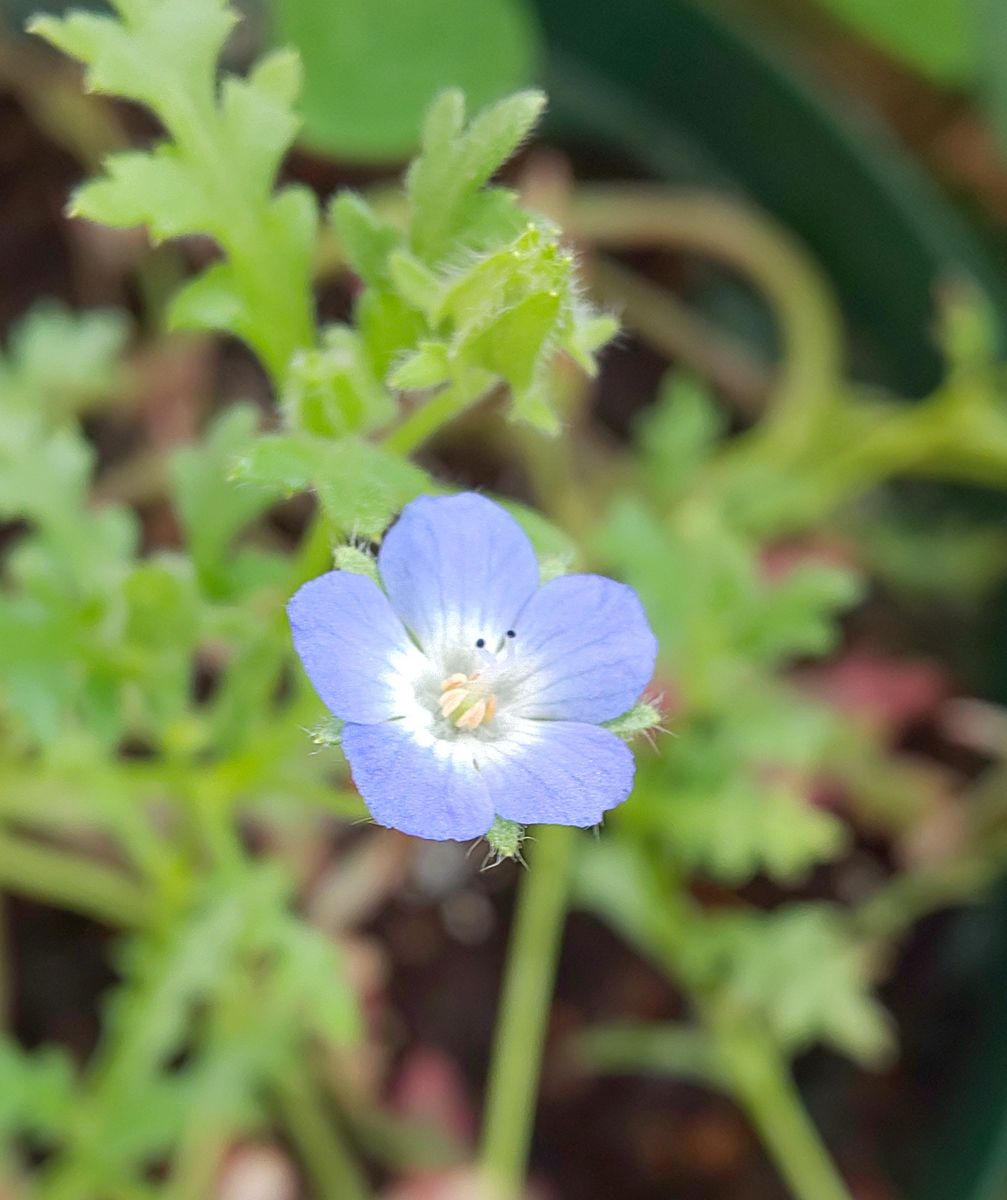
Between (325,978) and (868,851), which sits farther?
(868,851)

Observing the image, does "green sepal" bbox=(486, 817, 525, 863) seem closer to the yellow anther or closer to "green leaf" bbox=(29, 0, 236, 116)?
the yellow anther

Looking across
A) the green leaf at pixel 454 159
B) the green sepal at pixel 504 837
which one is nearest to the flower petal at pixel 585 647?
the green sepal at pixel 504 837

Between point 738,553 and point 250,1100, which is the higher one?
point 738,553

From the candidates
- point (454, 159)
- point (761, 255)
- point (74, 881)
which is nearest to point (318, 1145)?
point (74, 881)

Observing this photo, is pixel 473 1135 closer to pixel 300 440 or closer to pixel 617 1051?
pixel 617 1051

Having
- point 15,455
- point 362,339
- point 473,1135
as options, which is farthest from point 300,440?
point 473,1135

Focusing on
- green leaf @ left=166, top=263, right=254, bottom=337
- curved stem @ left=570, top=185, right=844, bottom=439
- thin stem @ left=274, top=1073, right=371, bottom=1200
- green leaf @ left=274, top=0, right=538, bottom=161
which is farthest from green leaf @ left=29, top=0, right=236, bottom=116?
thin stem @ left=274, top=1073, right=371, bottom=1200
